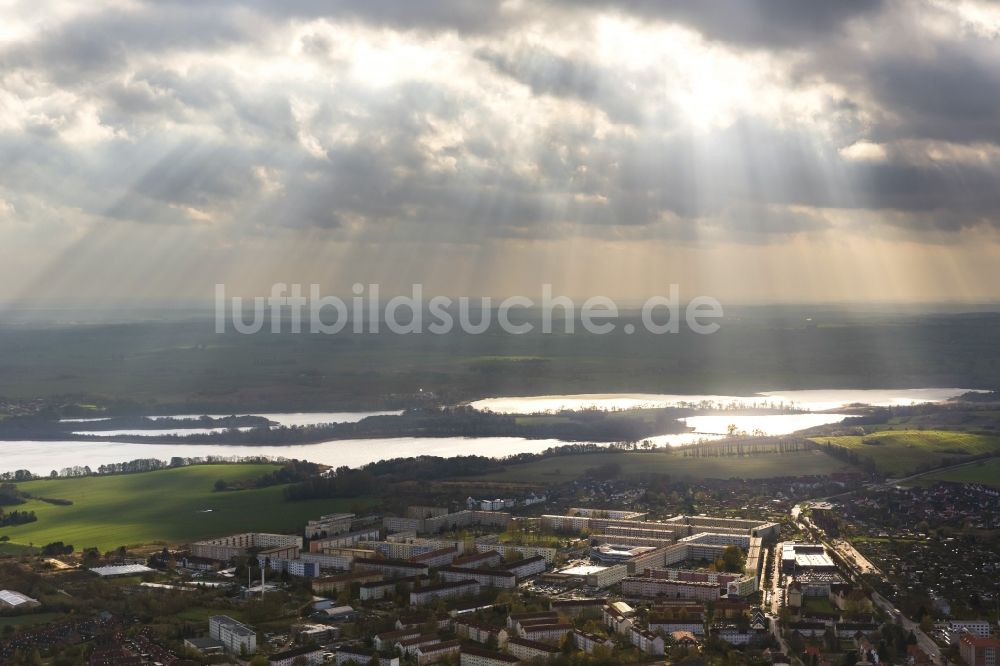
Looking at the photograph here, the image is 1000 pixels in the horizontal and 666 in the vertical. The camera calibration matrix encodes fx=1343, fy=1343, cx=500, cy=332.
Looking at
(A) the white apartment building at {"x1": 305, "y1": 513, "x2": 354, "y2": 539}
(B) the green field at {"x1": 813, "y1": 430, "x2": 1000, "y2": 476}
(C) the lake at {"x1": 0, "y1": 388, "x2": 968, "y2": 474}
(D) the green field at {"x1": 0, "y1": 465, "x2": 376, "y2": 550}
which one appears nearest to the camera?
(A) the white apartment building at {"x1": 305, "y1": 513, "x2": 354, "y2": 539}

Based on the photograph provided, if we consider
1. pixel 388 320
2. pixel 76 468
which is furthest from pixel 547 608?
pixel 388 320

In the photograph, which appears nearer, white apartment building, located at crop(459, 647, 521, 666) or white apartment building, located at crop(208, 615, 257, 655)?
white apartment building, located at crop(459, 647, 521, 666)

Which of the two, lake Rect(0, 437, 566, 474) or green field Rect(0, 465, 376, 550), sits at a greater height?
lake Rect(0, 437, 566, 474)

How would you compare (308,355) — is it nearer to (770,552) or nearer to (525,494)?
(525,494)

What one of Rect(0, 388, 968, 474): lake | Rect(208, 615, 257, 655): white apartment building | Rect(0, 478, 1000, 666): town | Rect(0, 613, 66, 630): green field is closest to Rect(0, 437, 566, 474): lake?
Rect(0, 388, 968, 474): lake

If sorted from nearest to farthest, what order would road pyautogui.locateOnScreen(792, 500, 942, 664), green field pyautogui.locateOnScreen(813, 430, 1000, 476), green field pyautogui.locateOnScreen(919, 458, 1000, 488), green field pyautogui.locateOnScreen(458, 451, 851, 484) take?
road pyautogui.locateOnScreen(792, 500, 942, 664), green field pyautogui.locateOnScreen(919, 458, 1000, 488), green field pyautogui.locateOnScreen(458, 451, 851, 484), green field pyautogui.locateOnScreen(813, 430, 1000, 476)

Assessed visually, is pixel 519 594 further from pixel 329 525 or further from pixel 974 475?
pixel 974 475

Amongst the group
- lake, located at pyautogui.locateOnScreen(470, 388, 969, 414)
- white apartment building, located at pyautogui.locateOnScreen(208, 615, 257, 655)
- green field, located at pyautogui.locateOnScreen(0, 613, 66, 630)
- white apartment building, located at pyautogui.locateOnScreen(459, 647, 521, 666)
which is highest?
lake, located at pyautogui.locateOnScreen(470, 388, 969, 414)

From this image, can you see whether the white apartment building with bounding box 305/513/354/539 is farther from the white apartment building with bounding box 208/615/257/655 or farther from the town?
the white apartment building with bounding box 208/615/257/655
